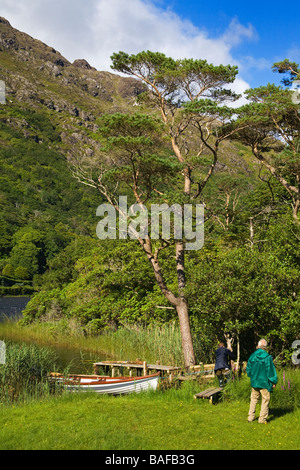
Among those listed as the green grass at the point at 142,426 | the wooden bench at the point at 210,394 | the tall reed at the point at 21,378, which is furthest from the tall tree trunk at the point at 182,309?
the tall reed at the point at 21,378

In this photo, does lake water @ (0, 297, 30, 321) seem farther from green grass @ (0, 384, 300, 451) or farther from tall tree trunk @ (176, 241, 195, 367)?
green grass @ (0, 384, 300, 451)

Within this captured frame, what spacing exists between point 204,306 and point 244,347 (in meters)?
3.22

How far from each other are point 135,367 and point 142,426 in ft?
21.1

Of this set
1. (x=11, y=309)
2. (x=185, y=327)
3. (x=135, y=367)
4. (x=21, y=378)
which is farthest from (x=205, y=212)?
(x=11, y=309)

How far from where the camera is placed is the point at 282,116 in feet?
68.8

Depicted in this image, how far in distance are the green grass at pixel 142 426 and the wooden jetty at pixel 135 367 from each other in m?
2.04

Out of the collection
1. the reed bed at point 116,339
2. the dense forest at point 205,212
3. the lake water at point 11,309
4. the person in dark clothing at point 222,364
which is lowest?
the lake water at point 11,309

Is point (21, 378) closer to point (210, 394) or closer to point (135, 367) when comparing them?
point (135, 367)

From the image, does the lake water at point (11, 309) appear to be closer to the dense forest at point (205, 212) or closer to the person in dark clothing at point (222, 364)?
the dense forest at point (205, 212)

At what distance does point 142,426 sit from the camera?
29.6ft

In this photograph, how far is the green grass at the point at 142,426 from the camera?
780cm

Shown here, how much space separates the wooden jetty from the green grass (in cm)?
204

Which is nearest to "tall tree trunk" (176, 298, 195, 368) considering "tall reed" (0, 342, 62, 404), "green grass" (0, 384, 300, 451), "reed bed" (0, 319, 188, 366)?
"reed bed" (0, 319, 188, 366)
